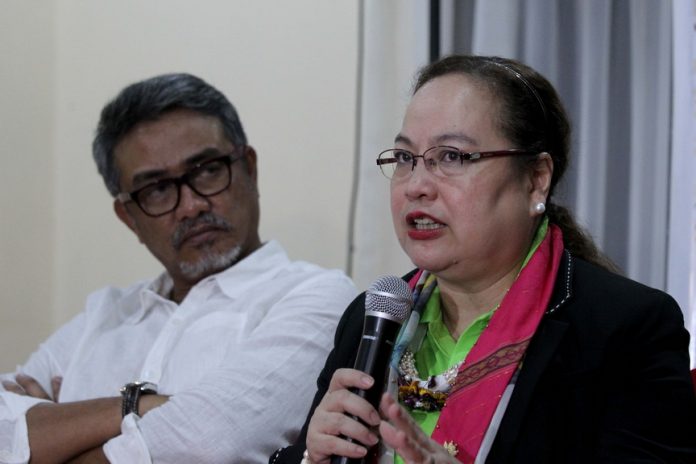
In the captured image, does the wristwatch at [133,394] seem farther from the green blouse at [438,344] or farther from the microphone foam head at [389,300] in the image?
the microphone foam head at [389,300]

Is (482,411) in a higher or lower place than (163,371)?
higher

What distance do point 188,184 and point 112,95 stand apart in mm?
1321

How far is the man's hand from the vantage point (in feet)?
9.07

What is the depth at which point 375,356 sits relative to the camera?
1556 mm

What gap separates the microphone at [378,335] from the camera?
60.4 inches

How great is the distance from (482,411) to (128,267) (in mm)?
2479

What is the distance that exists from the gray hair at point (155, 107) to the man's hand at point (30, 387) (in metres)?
0.63

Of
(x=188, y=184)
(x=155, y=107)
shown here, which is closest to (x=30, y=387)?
(x=188, y=184)

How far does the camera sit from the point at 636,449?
1.61 meters

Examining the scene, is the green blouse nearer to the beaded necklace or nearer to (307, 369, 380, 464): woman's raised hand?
the beaded necklace

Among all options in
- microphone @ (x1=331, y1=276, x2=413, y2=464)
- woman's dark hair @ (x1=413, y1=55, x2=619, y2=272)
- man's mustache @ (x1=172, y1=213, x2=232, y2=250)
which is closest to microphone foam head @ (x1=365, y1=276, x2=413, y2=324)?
microphone @ (x1=331, y1=276, x2=413, y2=464)

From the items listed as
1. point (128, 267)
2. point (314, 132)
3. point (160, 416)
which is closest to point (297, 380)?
point (160, 416)

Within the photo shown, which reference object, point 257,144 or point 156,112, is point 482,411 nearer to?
point 156,112

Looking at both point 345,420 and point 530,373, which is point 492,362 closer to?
point 530,373
